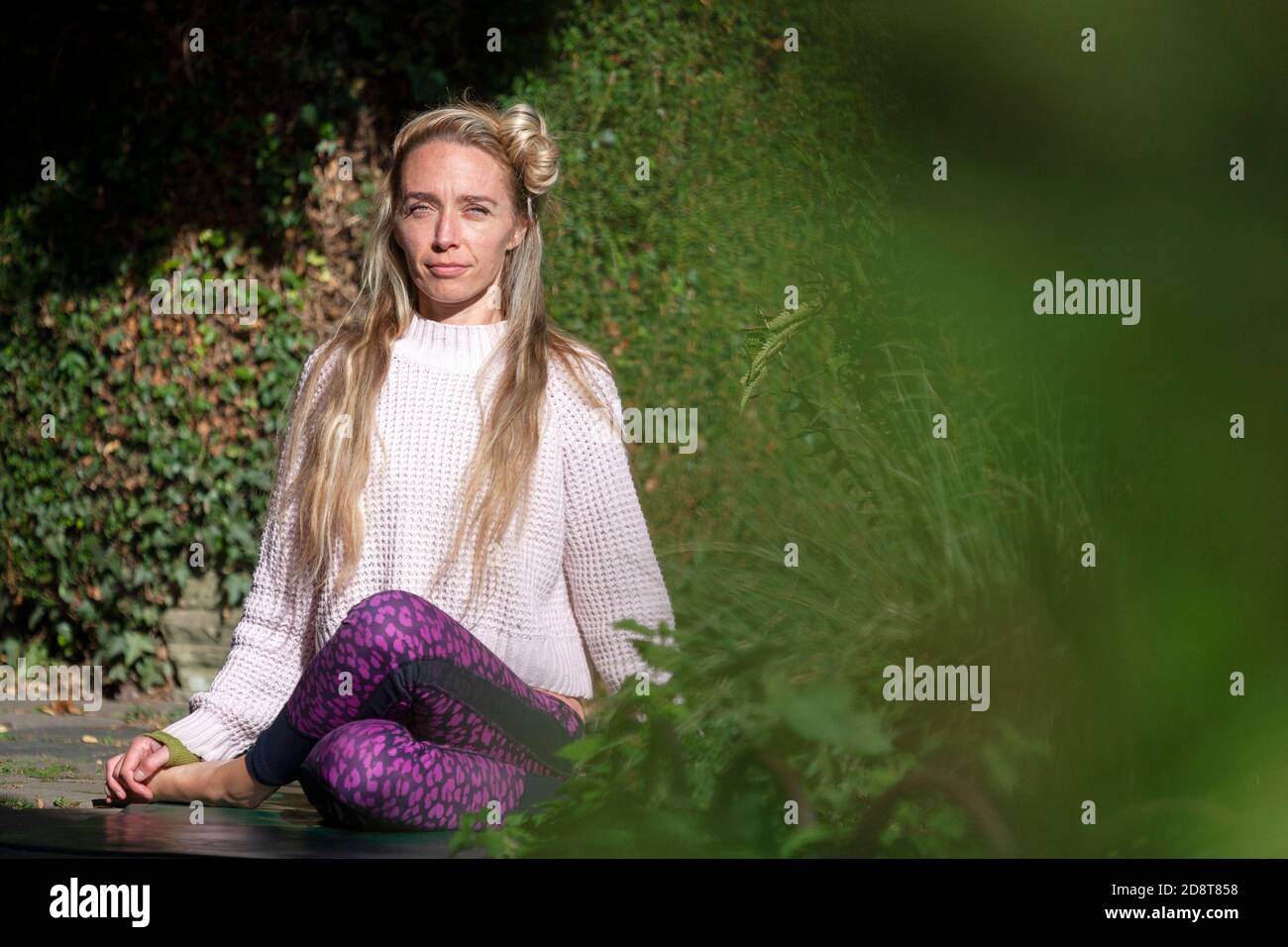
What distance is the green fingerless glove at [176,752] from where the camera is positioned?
2.61m

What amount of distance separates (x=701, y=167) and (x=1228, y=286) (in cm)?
322

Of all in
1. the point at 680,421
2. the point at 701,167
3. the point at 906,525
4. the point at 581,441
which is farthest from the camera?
the point at 701,167

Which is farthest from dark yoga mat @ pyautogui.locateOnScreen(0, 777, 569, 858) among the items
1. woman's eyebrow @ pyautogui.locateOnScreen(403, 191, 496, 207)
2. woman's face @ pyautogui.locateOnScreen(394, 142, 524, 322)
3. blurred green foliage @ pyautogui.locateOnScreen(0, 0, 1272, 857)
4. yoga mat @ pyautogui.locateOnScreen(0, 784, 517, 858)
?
woman's eyebrow @ pyautogui.locateOnScreen(403, 191, 496, 207)

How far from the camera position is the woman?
2492mm

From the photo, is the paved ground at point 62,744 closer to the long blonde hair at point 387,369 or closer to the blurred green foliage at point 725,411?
the blurred green foliage at point 725,411

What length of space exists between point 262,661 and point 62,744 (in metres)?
1.89

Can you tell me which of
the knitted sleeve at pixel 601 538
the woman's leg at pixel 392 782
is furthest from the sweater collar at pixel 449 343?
the woman's leg at pixel 392 782

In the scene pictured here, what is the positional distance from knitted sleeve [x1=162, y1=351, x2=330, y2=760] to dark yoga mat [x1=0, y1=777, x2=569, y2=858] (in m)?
0.14

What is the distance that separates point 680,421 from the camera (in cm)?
405

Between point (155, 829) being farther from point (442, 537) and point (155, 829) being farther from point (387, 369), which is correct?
point (387, 369)

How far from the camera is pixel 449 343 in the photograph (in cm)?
294

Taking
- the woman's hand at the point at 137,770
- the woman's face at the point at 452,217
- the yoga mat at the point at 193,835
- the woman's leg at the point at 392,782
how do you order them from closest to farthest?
the yoga mat at the point at 193,835 → the woman's leg at the point at 392,782 → the woman's hand at the point at 137,770 → the woman's face at the point at 452,217
